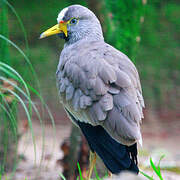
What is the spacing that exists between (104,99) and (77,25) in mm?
1062

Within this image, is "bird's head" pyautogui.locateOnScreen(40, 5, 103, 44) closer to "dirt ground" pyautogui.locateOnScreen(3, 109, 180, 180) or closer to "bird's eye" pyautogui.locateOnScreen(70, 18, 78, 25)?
"bird's eye" pyautogui.locateOnScreen(70, 18, 78, 25)

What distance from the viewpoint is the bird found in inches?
110

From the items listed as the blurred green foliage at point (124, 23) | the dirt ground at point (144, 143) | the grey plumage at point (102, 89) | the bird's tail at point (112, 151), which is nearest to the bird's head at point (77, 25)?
the grey plumage at point (102, 89)

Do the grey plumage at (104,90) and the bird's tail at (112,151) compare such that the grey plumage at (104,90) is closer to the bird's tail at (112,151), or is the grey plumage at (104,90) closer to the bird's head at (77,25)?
the bird's tail at (112,151)

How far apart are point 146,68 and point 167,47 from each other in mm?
634

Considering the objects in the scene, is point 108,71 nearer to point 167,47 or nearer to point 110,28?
point 110,28

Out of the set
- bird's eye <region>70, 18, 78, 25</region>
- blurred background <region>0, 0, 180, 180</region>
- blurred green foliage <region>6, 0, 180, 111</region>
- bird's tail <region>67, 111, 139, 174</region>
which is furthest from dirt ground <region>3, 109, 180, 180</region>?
bird's tail <region>67, 111, 139, 174</region>

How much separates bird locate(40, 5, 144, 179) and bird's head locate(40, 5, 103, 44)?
23 cm

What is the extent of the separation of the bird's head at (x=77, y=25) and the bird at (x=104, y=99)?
0.23 metres

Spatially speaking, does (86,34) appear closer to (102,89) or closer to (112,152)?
(102,89)

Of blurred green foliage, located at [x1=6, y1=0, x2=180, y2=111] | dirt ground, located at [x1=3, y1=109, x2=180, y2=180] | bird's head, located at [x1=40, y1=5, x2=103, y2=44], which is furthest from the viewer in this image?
blurred green foliage, located at [x1=6, y1=0, x2=180, y2=111]

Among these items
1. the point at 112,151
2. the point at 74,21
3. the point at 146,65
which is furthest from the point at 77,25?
the point at 146,65

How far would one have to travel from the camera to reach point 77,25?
3.67 m

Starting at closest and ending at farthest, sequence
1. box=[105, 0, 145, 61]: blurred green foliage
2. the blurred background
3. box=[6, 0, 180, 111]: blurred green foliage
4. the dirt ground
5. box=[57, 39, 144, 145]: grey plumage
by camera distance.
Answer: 1. box=[57, 39, 144, 145]: grey plumage
2. box=[105, 0, 145, 61]: blurred green foliage
3. the dirt ground
4. the blurred background
5. box=[6, 0, 180, 111]: blurred green foliage
